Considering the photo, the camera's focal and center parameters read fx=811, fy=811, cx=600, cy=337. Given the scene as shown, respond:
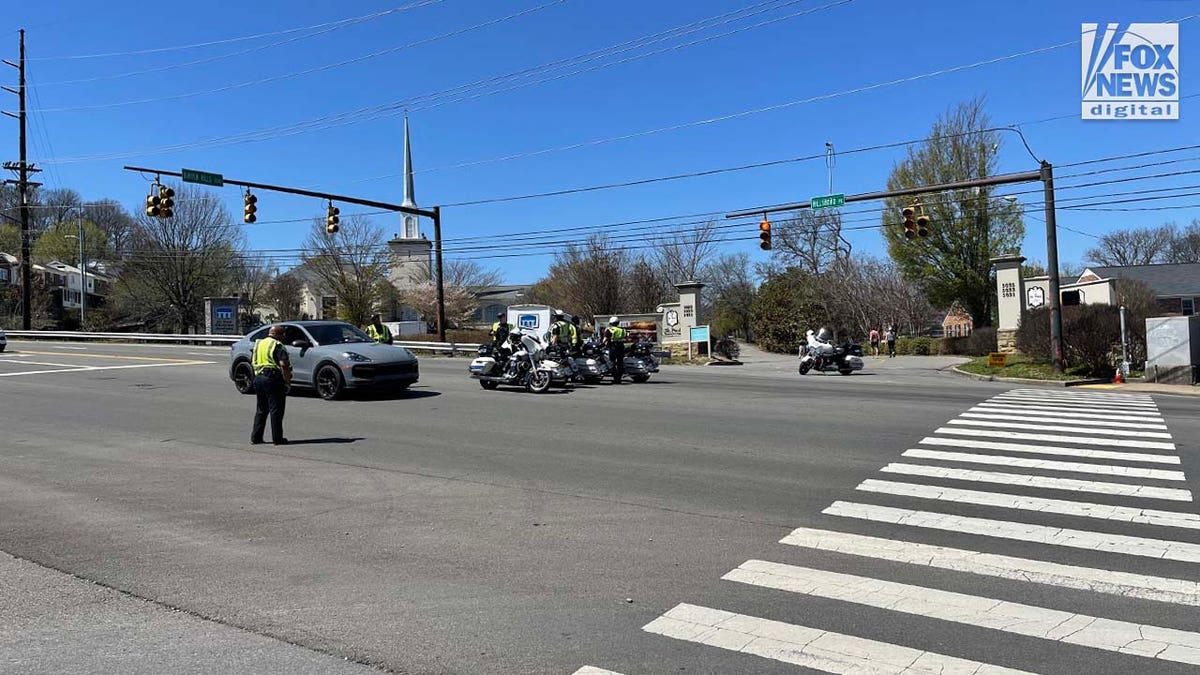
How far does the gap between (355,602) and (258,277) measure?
76490mm

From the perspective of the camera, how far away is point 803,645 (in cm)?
417

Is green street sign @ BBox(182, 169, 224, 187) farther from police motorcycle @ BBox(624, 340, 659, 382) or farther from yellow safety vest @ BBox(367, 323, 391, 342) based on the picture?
police motorcycle @ BBox(624, 340, 659, 382)

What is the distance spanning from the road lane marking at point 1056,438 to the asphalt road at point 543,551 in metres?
0.27

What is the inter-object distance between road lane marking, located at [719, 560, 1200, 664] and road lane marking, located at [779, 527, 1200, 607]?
22.0 inches

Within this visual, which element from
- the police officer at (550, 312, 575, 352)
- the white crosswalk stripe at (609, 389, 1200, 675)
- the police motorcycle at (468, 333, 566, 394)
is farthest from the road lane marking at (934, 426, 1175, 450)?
the police officer at (550, 312, 575, 352)

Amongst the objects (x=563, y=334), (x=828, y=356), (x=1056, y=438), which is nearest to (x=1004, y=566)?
(x=1056, y=438)

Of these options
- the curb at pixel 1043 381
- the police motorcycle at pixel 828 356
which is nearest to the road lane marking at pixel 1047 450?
the curb at pixel 1043 381

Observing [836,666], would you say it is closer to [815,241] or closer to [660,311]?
[660,311]

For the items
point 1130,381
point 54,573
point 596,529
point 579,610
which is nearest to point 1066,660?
point 579,610

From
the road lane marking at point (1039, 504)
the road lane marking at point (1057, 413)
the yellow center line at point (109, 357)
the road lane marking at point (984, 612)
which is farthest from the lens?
the yellow center line at point (109, 357)

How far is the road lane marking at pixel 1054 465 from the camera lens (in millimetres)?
8500

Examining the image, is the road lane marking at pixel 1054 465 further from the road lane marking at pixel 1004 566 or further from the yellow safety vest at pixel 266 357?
the yellow safety vest at pixel 266 357

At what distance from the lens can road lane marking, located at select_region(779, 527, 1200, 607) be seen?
16.3 ft

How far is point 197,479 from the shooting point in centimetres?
852
